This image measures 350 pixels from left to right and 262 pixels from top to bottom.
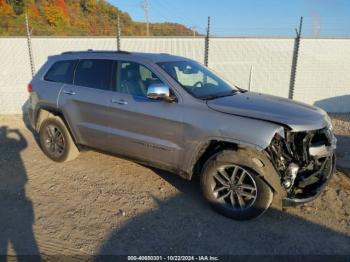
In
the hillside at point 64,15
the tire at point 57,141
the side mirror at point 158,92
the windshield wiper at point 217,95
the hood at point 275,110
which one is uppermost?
the hillside at point 64,15

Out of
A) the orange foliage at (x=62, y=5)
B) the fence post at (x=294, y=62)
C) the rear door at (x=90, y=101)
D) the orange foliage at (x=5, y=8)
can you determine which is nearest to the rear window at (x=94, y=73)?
the rear door at (x=90, y=101)

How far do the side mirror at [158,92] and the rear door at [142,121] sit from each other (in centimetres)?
12

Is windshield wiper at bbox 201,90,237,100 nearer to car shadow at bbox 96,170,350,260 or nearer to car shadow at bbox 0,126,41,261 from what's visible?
car shadow at bbox 96,170,350,260

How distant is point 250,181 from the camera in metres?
3.70

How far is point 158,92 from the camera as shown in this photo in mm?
3914

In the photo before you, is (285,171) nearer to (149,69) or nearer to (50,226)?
(149,69)

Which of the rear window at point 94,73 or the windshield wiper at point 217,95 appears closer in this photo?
the windshield wiper at point 217,95

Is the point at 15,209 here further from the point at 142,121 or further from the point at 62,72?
the point at 62,72

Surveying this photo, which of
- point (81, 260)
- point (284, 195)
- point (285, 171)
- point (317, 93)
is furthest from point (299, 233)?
point (317, 93)

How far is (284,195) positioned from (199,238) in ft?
3.36

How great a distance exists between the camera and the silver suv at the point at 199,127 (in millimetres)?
3543

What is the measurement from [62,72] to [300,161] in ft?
13.0

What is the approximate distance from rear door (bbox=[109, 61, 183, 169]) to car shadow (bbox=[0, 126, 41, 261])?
145 cm

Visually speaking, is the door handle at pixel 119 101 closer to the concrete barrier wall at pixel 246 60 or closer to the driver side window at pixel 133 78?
the driver side window at pixel 133 78
